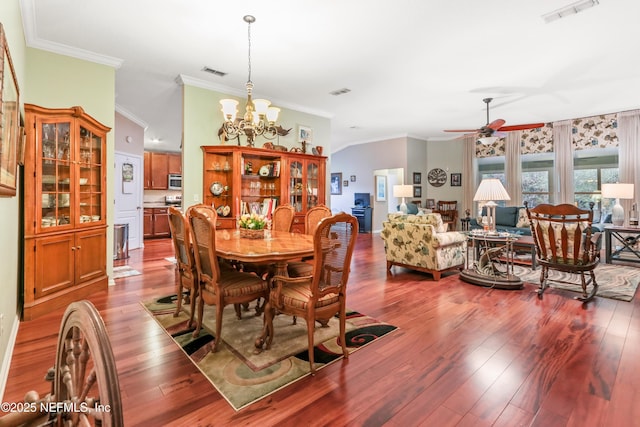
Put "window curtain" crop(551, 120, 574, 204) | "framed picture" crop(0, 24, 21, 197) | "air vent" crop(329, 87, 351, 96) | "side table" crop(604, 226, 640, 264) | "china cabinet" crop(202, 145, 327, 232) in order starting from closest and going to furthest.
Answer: "framed picture" crop(0, 24, 21, 197), "china cabinet" crop(202, 145, 327, 232), "side table" crop(604, 226, 640, 264), "air vent" crop(329, 87, 351, 96), "window curtain" crop(551, 120, 574, 204)

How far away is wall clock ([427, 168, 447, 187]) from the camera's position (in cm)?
931

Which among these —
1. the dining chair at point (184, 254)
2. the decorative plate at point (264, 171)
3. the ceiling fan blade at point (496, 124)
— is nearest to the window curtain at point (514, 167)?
the ceiling fan blade at point (496, 124)

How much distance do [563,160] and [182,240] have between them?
26.9ft

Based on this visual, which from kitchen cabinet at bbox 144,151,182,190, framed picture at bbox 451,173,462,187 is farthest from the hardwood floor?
framed picture at bbox 451,173,462,187

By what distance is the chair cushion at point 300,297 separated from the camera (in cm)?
213

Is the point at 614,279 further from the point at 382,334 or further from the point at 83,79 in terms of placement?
the point at 83,79

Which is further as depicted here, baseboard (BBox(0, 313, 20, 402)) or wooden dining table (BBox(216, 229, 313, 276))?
wooden dining table (BBox(216, 229, 313, 276))

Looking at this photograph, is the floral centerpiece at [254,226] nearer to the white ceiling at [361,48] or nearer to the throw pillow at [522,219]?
the white ceiling at [361,48]

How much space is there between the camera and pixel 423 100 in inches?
226

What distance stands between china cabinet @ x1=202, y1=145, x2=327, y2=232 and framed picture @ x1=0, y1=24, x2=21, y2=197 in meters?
2.60

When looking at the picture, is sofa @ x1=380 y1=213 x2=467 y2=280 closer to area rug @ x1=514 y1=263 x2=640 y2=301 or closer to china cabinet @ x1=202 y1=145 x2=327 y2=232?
area rug @ x1=514 y1=263 x2=640 y2=301

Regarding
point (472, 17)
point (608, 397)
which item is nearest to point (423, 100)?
point (472, 17)

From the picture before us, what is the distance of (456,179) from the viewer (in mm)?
9062

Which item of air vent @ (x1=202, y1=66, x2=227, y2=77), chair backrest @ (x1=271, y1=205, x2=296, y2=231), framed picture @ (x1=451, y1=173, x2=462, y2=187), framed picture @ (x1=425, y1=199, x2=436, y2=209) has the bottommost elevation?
chair backrest @ (x1=271, y1=205, x2=296, y2=231)
